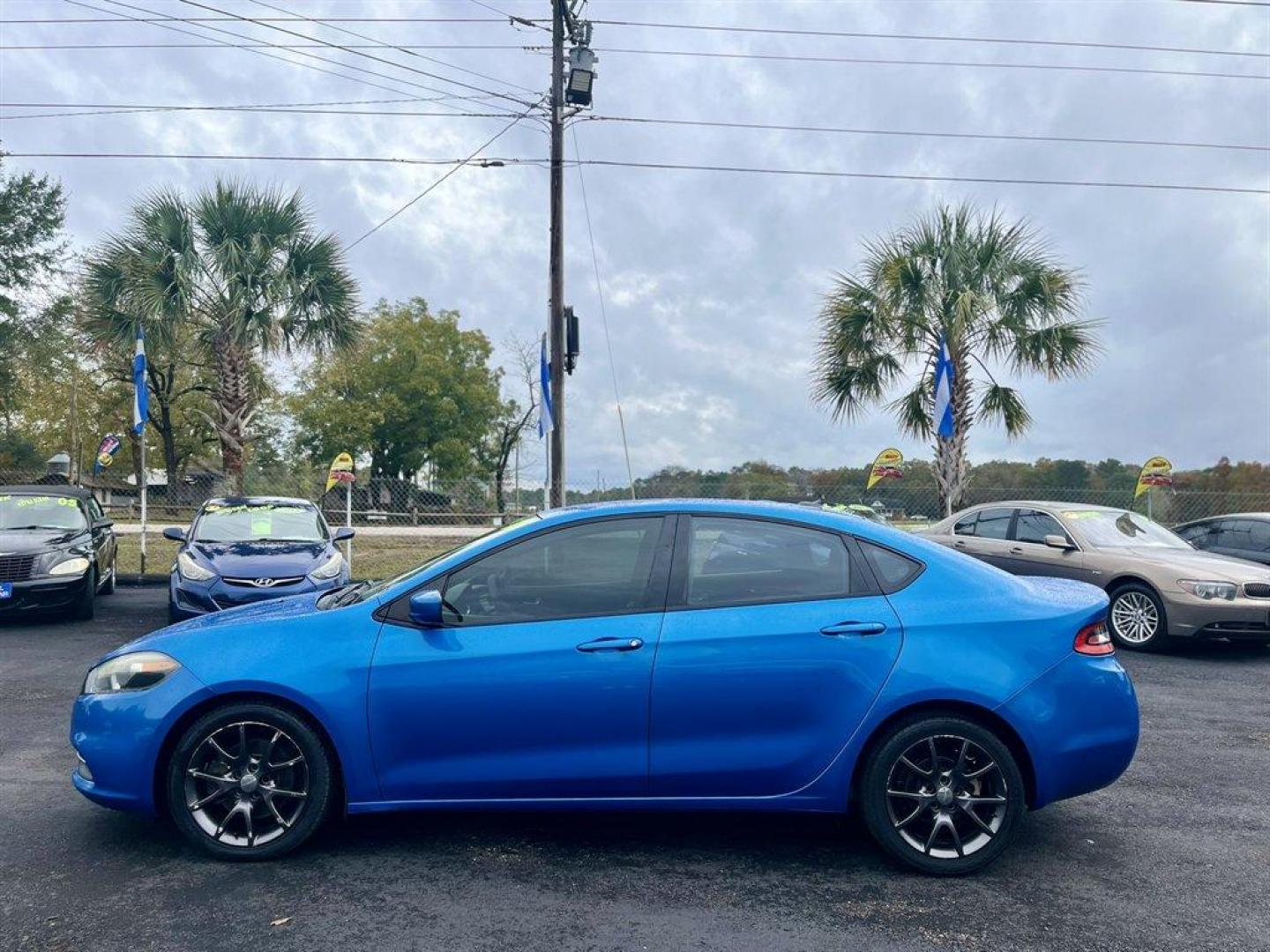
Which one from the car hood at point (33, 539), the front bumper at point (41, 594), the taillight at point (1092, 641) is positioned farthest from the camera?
the car hood at point (33, 539)

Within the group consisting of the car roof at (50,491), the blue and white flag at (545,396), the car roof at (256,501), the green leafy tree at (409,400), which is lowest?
the car roof at (256,501)

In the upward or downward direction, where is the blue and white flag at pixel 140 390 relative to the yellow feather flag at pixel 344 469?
upward

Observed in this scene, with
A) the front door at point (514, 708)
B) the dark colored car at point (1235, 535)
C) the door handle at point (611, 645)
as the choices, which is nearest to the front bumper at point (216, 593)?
the front door at point (514, 708)

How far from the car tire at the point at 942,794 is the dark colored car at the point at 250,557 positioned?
533cm

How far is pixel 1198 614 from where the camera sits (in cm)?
916

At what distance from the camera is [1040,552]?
35.0 feet

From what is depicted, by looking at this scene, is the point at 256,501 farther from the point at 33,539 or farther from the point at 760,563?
the point at 760,563

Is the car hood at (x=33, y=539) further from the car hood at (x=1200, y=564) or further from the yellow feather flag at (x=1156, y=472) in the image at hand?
the yellow feather flag at (x=1156, y=472)

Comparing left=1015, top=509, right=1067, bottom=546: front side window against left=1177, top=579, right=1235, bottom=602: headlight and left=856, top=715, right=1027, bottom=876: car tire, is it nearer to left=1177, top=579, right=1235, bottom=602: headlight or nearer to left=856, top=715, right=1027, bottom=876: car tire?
left=1177, top=579, right=1235, bottom=602: headlight

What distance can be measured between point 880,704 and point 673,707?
2.72ft

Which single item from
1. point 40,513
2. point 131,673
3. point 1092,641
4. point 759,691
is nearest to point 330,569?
point 40,513

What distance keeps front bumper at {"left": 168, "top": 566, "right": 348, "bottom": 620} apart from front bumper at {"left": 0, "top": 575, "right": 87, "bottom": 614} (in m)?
1.96

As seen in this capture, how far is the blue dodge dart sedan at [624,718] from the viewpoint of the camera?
393 centimetres

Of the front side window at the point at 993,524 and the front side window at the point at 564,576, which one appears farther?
the front side window at the point at 993,524
